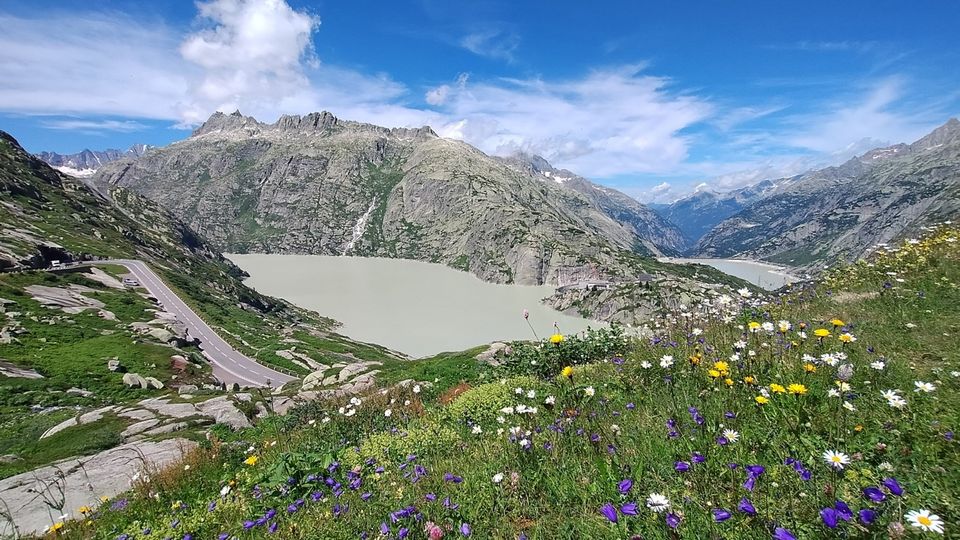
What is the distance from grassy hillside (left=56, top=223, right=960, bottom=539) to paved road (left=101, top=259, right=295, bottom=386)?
138ft

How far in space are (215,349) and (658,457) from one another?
78329 millimetres

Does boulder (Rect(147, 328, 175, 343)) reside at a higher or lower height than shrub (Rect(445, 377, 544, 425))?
lower

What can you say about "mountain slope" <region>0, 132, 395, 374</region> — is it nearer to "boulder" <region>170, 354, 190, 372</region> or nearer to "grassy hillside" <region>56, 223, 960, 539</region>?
"boulder" <region>170, 354, 190, 372</region>

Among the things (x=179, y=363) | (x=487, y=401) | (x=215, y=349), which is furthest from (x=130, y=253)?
(x=487, y=401)

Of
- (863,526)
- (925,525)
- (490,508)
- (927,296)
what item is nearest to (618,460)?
(490,508)

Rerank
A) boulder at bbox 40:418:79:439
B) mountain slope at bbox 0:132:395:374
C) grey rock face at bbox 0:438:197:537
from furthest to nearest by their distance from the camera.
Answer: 1. mountain slope at bbox 0:132:395:374
2. boulder at bbox 40:418:79:439
3. grey rock face at bbox 0:438:197:537

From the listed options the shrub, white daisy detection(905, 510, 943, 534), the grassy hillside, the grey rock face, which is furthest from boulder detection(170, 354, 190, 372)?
white daisy detection(905, 510, 943, 534)

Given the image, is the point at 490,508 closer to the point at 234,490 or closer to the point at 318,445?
the point at 234,490

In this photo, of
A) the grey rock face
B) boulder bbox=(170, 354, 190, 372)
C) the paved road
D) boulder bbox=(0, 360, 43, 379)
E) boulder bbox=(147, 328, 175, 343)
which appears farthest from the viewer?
boulder bbox=(147, 328, 175, 343)

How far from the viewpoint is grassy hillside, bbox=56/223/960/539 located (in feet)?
10.7

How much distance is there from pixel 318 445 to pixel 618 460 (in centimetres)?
572

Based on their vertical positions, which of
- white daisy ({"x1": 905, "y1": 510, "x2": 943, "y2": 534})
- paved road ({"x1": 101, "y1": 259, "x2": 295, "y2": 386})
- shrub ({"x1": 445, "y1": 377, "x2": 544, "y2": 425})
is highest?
white daisy ({"x1": 905, "y1": 510, "x2": 943, "y2": 534})

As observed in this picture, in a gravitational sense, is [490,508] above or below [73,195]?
below

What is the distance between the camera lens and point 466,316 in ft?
582
